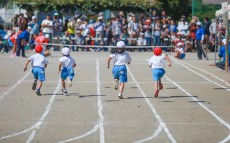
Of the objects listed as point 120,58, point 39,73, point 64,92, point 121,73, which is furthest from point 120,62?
point 39,73

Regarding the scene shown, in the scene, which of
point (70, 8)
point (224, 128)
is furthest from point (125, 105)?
point (70, 8)

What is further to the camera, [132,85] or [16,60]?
[16,60]

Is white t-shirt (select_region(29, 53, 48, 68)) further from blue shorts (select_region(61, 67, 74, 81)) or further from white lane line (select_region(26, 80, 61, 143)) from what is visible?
white lane line (select_region(26, 80, 61, 143))

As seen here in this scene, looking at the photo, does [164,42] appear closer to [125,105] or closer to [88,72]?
[88,72]

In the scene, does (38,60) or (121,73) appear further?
(38,60)

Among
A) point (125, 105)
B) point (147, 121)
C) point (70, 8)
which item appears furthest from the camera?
point (70, 8)

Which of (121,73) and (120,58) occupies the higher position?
(120,58)

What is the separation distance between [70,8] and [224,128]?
117 feet

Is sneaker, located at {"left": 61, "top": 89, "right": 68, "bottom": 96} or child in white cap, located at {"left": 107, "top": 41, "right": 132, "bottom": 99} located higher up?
child in white cap, located at {"left": 107, "top": 41, "right": 132, "bottom": 99}

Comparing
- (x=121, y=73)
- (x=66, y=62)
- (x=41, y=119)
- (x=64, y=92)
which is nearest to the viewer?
(x=41, y=119)

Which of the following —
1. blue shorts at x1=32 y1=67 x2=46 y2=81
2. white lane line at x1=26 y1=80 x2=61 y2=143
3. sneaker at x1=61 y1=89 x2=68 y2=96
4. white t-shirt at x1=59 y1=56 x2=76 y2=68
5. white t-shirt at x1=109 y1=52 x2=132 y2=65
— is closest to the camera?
white lane line at x1=26 y1=80 x2=61 y2=143

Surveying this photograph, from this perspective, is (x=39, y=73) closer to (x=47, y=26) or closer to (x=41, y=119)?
(x=41, y=119)

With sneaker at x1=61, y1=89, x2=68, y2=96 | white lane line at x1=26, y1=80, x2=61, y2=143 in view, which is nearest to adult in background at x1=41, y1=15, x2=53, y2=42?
white lane line at x1=26, y1=80, x2=61, y2=143

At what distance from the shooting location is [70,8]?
51.2 meters
